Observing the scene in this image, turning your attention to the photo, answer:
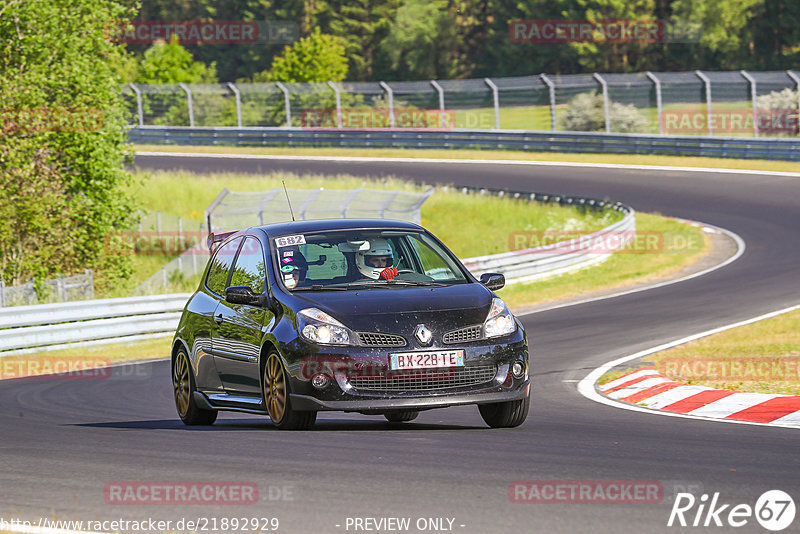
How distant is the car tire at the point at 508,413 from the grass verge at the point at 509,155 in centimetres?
3068

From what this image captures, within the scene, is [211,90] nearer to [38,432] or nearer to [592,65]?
[592,65]

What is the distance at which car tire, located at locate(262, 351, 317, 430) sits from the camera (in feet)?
28.1

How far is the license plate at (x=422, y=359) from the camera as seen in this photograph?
27.1 feet

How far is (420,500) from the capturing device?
245 inches

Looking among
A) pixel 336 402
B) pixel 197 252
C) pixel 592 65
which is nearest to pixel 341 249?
pixel 336 402

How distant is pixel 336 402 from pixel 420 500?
218 cm

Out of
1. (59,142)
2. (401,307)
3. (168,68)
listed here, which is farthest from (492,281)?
(168,68)

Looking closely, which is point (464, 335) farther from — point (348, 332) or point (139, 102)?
point (139, 102)

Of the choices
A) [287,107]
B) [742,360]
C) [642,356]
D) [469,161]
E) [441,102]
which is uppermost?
[441,102]

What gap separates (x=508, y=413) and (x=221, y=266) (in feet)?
9.28

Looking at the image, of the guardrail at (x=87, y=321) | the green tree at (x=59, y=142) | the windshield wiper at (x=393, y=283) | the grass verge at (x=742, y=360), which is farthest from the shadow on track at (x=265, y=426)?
the green tree at (x=59, y=142)

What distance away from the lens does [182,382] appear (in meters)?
10.3

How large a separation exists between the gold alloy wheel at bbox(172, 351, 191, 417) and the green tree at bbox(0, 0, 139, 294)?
14.6 m

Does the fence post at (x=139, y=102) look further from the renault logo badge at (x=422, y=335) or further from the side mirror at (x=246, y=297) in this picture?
the renault logo badge at (x=422, y=335)
